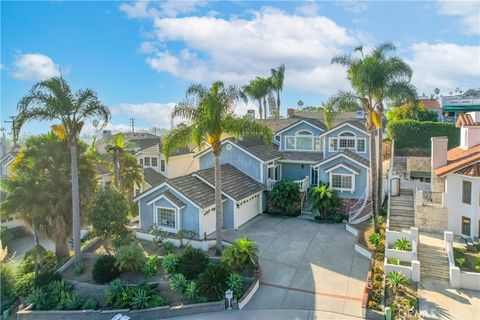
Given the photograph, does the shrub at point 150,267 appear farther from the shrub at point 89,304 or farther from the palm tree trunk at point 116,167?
the palm tree trunk at point 116,167

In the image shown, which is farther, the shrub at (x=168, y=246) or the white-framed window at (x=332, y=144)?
the white-framed window at (x=332, y=144)

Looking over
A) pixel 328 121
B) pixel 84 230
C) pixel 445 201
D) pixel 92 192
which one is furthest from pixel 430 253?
pixel 84 230

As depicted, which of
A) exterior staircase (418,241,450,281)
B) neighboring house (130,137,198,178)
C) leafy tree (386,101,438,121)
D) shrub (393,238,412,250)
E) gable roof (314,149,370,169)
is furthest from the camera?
leafy tree (386,101,438,121)

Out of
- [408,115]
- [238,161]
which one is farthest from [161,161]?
[408,115]

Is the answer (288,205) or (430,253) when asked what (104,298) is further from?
(430,253)

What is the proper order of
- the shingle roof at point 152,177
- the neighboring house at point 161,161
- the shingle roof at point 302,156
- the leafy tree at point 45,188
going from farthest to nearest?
1. the neighboring house at point 161,161
2. the shingle roof at point 152,177
3. the shingle roof at point 302,156
4. the leafy tree at point 45,188

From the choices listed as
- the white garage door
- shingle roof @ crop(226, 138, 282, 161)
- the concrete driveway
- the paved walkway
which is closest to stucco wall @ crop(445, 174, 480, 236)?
the concrete driveway

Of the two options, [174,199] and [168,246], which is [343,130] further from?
[168,246]

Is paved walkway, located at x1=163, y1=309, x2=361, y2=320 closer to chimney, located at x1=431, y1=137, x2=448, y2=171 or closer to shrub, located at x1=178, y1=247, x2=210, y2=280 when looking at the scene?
shrub, located at x1=178, y1=247, x2=210, y2=280

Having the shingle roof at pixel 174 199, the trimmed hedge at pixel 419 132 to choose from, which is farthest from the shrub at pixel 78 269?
the trimmed hedge at pixel 419 132
